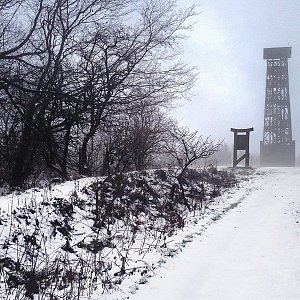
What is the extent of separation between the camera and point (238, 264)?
19.4 feet

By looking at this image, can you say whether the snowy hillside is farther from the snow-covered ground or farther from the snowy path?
the snowy path

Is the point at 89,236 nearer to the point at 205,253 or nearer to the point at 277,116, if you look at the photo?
the point at 205,253

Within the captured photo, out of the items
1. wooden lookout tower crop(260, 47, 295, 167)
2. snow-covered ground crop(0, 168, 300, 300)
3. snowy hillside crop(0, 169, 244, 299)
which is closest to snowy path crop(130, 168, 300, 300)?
snow-covered ground crop(0, 168, 300, 300)

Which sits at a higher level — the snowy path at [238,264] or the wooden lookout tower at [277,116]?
the wooden lookout tower at [277,116]

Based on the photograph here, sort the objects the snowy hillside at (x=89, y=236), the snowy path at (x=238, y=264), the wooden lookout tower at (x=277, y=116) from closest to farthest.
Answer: the snowy path at (x=238, y=264) < the snowy hillside at (x=89, y=236) < the wooden lookout tower at (x=277, y=116)

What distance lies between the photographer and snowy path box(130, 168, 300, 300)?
4809 millimetres

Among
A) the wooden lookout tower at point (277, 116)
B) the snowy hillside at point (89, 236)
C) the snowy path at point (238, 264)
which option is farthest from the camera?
the wooden lookout tower at point (277, 116)

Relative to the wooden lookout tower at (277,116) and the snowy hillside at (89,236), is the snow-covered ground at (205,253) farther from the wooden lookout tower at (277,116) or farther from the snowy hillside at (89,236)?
the wooden lookout tower at (277,116)

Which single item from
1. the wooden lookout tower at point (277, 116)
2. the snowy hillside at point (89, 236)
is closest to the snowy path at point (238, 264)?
the snowy hillside at point (89, 236)

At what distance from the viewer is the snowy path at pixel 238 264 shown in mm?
4809

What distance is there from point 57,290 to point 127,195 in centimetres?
545

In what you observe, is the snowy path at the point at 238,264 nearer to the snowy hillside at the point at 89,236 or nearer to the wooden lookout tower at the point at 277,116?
the snowy hillside at the point at 89,236

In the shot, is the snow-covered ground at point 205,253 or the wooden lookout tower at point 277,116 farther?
the wooden lookout tower at point 277,116

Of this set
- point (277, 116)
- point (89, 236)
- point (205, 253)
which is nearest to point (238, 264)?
point (205, 253)
